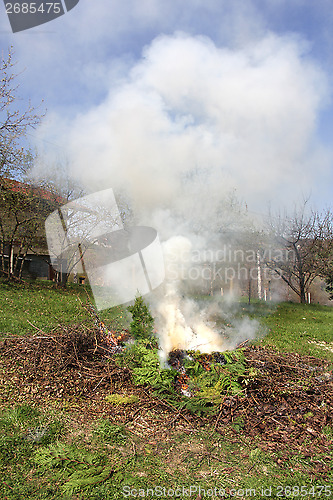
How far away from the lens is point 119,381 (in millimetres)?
5172

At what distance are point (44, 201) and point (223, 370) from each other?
1295 centimetres

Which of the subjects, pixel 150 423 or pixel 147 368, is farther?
pixel 147 368

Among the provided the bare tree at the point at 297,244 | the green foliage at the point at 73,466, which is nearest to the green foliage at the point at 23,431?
the green foliage at the point at 73,466

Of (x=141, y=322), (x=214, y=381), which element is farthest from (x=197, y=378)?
(x=141, y=322)

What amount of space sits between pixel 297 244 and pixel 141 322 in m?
16.3

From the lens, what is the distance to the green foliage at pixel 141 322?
575cm

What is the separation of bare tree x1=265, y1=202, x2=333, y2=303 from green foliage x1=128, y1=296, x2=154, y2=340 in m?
15.0

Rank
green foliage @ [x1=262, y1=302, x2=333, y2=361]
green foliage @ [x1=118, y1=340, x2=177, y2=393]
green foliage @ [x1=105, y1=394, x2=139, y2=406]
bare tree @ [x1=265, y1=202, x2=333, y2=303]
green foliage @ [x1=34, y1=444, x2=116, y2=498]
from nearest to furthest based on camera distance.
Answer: green foliage @ [x1=34, y1=444, x2=116, y2=498], green foliage @ [x1=105, y1=394, x2=139, y2=406], green foliage @ [x1=118, y1=340, x2=177, y2=393], green foliage @ [x1=262, y1=302, x2=333, y2=361], bare tree @ [x1=265, y1=202, x2=333, y2=303]

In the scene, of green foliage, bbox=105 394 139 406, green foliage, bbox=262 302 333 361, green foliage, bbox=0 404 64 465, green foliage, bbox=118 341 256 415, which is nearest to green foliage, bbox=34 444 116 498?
green foliage, bbox=0 404 64 465

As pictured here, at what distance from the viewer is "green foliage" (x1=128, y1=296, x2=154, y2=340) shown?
18.9 ft

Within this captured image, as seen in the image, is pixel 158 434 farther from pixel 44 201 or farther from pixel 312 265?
pixel 312 265

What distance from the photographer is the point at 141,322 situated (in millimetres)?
5812

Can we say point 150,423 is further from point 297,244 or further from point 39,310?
point 297,244

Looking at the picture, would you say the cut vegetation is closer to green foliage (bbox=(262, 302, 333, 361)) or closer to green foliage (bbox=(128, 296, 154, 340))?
green foliage (bbox=(128, 296, 154, 340))
